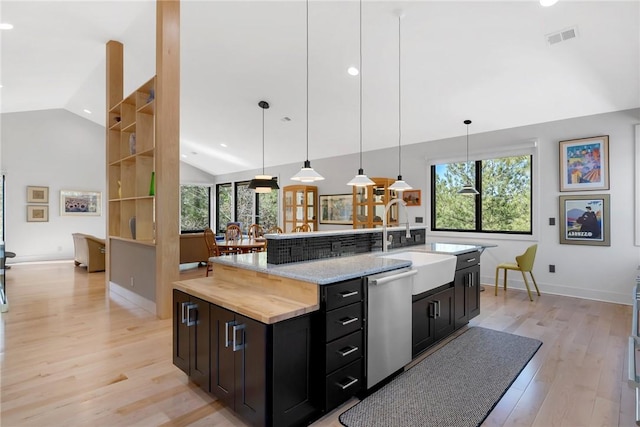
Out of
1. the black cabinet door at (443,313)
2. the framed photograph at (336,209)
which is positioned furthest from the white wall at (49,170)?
the black cabinet door at (443,313)

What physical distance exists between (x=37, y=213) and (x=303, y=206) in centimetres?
644

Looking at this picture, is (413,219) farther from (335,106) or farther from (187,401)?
(187,401)

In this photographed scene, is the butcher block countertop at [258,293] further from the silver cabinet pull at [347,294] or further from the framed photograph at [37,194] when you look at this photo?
the framed photograph at [37,194]

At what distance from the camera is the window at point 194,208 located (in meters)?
11.0

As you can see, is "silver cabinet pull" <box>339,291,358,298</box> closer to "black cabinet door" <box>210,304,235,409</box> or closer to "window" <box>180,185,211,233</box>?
"black cabinet door" <box>210,304,235,409</box>

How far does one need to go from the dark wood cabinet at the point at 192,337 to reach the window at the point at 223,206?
29.5 feet

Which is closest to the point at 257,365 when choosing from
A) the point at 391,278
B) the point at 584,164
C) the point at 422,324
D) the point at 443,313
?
the point at 391,278

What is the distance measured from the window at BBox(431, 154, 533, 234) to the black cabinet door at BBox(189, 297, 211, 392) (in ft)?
16.6

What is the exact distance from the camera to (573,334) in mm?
3338

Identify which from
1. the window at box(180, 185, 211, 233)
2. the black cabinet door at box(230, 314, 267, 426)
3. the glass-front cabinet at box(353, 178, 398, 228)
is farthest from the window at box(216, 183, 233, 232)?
the black cabinet door at box(230, 314, 267, 426)

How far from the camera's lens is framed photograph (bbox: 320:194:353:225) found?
24.4ft

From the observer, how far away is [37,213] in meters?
8.04

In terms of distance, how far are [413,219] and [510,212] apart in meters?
1.68

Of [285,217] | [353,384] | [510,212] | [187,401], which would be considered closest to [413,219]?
[510,212]
